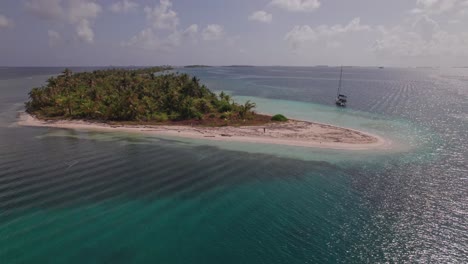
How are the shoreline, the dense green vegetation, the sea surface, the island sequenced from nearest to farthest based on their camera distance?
the sea surface → the shoreline → the island → the dense green vegetation

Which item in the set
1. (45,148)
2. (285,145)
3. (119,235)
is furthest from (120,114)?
(119,235)

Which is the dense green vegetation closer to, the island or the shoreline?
the island

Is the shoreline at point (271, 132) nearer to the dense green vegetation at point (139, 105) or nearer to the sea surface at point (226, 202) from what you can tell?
the sea surface at point (226, 202)

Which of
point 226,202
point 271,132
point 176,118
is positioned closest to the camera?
point 226,202

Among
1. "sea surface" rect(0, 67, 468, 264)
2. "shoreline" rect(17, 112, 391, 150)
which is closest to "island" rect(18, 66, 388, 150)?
"shoreline" rect(17, 112, 391, 150)

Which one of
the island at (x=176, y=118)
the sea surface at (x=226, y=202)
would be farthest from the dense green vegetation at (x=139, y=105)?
the sea surface at (x=226, y=202)

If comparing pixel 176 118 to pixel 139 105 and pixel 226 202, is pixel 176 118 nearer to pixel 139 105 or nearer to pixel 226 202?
pixel 139 105

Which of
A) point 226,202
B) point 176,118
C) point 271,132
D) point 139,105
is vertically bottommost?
point 226,202

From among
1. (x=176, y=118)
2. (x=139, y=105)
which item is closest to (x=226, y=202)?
(x=176, y=118)
